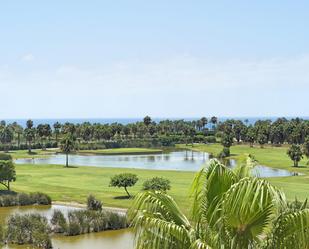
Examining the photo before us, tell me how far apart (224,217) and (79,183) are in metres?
69.5

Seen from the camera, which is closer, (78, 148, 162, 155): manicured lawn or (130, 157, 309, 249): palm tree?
(130, 157, 309, 249): palm tree

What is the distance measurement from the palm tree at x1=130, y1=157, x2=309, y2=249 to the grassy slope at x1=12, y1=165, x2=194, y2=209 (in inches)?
1598

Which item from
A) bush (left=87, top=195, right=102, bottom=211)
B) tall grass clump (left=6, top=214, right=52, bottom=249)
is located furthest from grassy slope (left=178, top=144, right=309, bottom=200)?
bush (left=87, top=195, right=102, bottom=211)

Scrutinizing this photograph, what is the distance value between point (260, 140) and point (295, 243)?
156 m

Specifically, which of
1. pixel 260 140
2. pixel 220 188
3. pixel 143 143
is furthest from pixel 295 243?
pixel 143 143

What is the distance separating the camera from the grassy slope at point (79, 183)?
2402 inches

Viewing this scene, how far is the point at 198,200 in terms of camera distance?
950 cm

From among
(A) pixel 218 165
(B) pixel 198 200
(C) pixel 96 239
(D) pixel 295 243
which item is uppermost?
(A) pixel 218 165

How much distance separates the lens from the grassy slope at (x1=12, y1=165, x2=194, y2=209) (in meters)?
61.0

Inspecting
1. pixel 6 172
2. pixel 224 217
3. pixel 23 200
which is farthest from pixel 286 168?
pixel 224 217

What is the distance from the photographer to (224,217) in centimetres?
831

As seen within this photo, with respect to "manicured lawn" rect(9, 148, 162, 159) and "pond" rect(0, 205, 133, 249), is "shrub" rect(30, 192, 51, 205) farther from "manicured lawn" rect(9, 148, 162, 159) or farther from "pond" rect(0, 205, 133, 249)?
"manicured lawn" rect(9, 148, 162, 159)

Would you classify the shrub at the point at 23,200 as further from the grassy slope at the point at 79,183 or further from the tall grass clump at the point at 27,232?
the tall grass clump at the point at 27,232

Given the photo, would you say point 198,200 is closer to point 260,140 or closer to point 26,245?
point 26,245
